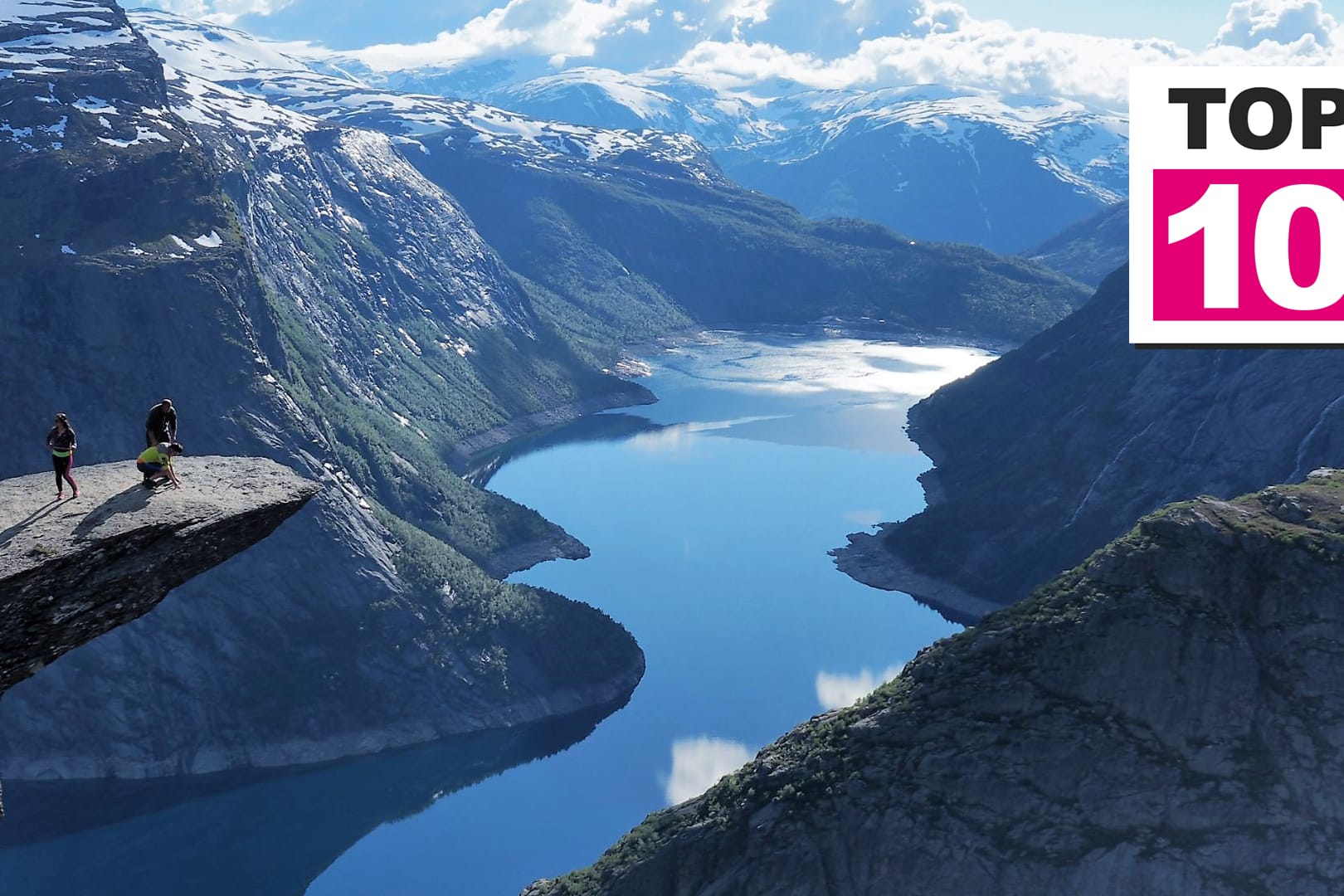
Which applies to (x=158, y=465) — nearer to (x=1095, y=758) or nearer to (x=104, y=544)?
(x=104, y=544)

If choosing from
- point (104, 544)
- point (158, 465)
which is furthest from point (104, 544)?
point (158, 465)

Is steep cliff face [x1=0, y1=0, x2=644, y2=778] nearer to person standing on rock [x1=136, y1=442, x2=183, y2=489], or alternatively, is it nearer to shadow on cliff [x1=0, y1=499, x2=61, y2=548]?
person standing on rock [x1=136, y1=442, x2=183, y2=489]

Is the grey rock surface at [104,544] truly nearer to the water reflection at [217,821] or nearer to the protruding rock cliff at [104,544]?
the protruding rock cliff at [104,544]

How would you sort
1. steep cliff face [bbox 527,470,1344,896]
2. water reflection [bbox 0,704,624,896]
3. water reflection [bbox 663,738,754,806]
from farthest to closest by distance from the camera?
water reflection [bbox 663,738,754,806] < water reflection [bbox 0,704,624,896] < steep cliff face [bbox 527,470,1344,896]

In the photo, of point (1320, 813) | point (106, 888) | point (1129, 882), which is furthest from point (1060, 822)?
point (106, 888)

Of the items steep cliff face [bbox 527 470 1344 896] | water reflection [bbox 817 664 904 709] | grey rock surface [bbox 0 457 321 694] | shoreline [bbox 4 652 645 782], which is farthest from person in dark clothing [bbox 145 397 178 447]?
water reflection [bbox 817 664 904 709]

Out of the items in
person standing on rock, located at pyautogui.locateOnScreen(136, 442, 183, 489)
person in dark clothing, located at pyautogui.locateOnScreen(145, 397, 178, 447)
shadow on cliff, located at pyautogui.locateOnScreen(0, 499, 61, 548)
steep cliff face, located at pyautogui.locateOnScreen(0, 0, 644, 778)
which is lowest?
steep cliff face, located at pyautogui.locateOnScreen(0, 0, 644, 778)

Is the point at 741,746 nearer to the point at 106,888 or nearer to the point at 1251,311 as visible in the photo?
the point at 106,888
